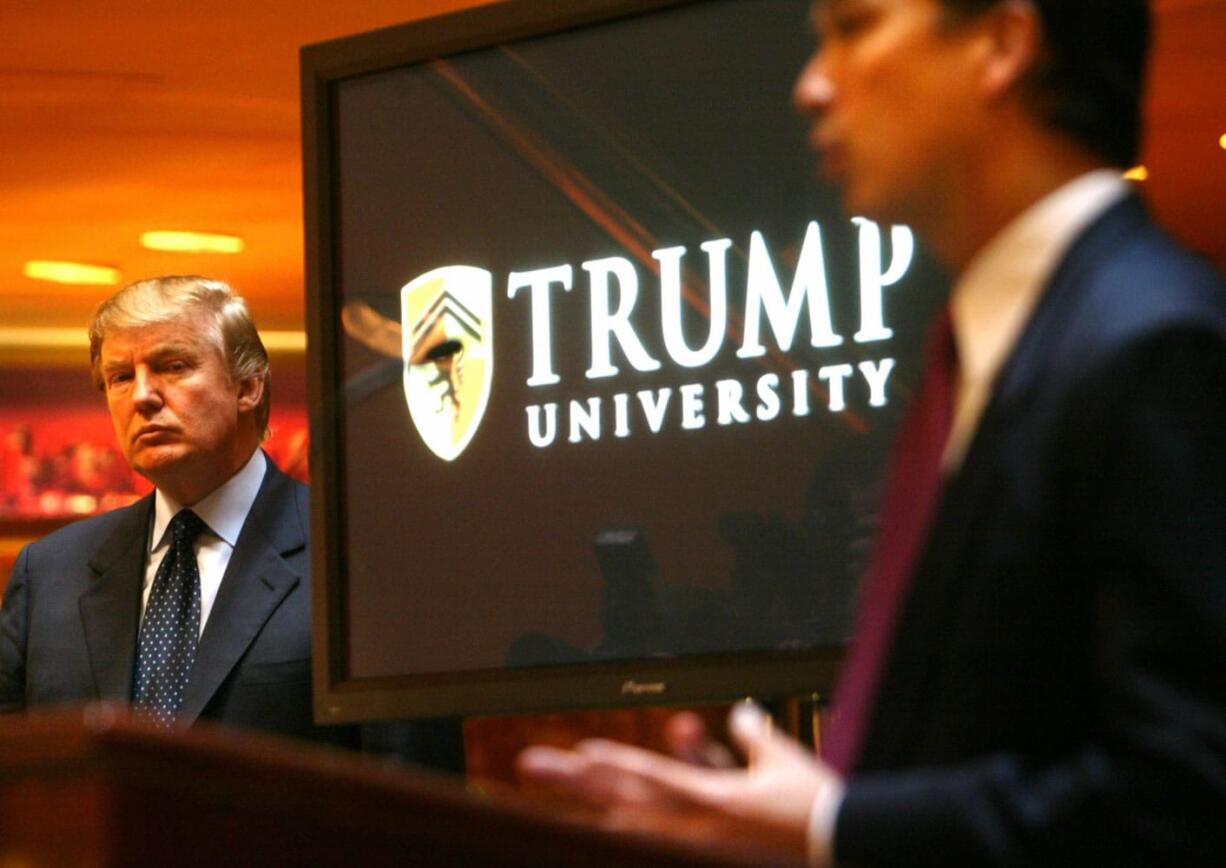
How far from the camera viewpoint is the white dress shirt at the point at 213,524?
118 inches

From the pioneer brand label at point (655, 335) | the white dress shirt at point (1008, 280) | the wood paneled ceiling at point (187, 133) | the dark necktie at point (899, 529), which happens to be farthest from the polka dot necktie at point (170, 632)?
the wood paneled ceiling at point (187, 133)

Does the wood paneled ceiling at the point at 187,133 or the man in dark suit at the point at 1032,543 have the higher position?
the wood paneled ceiling at the point at 187,133

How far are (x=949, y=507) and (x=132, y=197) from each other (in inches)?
241

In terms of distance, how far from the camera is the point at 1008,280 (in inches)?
48.9

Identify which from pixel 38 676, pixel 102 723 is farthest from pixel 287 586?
pixel 102 723

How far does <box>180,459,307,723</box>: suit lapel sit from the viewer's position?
2.81m

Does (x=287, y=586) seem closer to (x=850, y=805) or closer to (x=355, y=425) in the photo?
(x=355, y=425)

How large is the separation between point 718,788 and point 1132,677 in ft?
0.79

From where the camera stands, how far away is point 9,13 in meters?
5.11

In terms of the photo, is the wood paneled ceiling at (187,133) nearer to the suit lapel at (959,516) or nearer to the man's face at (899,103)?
the man's face at (899,103)

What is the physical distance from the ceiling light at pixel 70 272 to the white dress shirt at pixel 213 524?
15.8 ft

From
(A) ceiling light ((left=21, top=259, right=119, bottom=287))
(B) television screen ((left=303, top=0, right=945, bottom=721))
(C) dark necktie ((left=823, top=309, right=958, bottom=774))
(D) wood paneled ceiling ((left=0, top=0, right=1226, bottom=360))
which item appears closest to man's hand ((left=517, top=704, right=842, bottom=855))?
(C) dark necktie ((left=823, top=309, right=958, bottom=774))

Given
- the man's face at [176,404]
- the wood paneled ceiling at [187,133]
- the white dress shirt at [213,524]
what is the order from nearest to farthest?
the white dress shirt at [213,524] < the man's face at [176,404] < the wood paneled ceiling at [187,133]

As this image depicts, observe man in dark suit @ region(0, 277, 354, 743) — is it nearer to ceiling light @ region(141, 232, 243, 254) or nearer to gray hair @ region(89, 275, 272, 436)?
gray hair @ region(89, 275, 272, 436)
